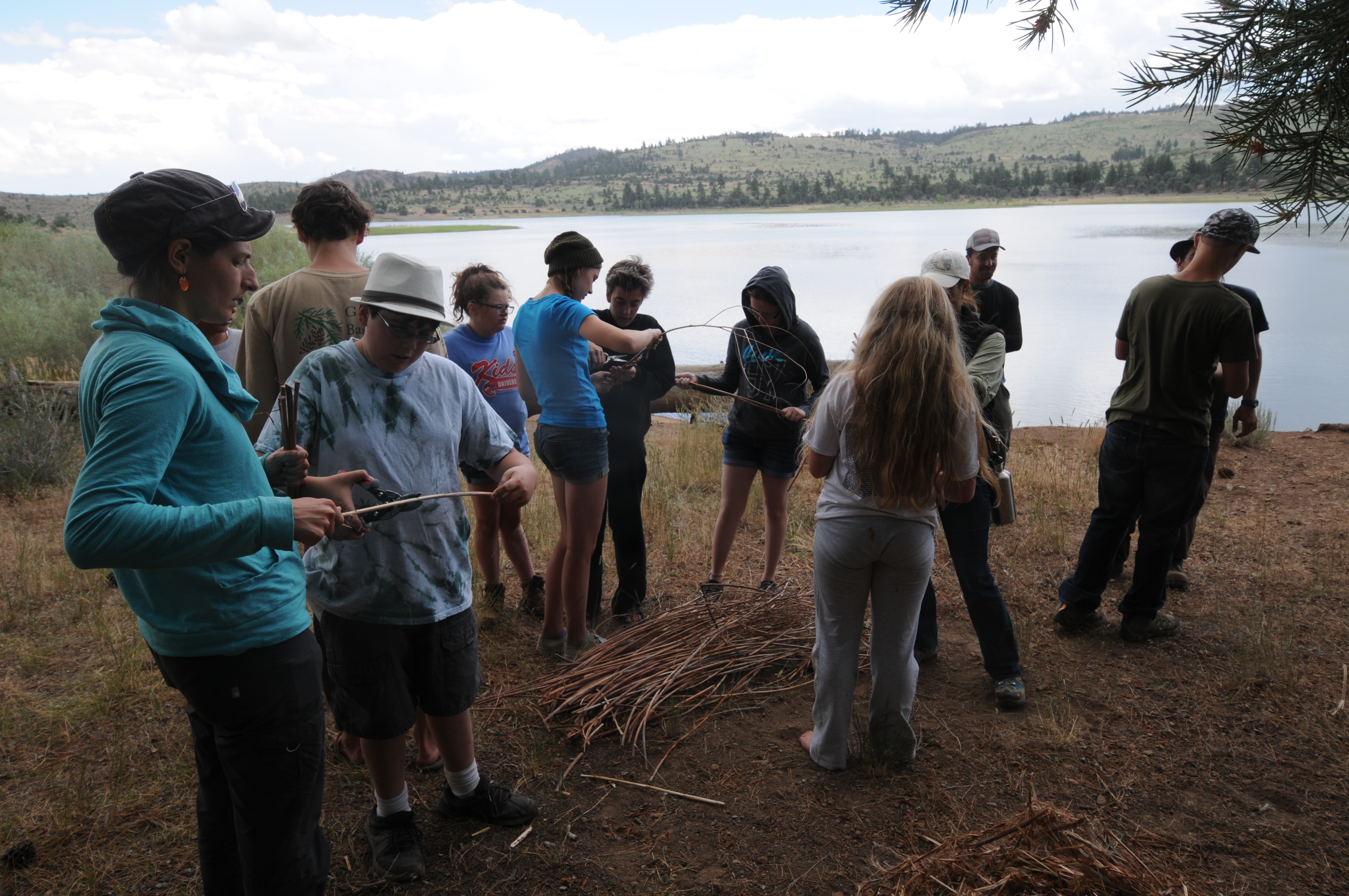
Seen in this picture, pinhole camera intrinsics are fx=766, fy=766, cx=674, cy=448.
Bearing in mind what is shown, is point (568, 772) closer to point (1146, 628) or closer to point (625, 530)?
point (625, 530)

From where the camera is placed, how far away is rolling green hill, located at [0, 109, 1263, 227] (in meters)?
21.3

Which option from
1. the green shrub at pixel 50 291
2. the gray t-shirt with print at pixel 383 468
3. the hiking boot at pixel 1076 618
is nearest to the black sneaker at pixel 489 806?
the gray t-shirt with print at pixel 383 468

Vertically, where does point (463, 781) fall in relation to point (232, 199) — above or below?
below

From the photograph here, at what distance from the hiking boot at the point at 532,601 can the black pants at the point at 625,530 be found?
1.13 feet

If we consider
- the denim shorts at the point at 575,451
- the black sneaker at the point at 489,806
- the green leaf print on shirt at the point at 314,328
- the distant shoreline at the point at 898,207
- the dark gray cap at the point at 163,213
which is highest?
the distant shoreline at the point at 898,207

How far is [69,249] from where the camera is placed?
52.4 ft

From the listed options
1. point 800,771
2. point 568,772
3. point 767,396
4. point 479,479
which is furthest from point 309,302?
point 800,771

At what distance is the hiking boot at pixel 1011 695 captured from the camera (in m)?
3.26

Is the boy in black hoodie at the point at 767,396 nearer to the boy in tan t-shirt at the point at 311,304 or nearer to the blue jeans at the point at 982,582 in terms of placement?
the blue jeans at the point at 982,582

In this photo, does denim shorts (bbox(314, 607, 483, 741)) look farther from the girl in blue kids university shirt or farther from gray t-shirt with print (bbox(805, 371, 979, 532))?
the girl in blue kids university shirt

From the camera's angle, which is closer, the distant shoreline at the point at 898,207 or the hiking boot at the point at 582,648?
the hiking boot at the point at 582,648

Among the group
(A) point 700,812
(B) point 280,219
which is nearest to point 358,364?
(A) point 700,812

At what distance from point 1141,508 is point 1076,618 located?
2.14 ft

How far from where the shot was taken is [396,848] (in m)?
2.35
